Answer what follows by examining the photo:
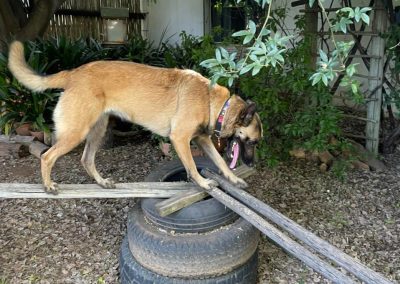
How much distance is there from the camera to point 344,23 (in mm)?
1723

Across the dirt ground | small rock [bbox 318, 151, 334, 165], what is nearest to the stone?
small rock [bbox 318, 151, 334, 165]

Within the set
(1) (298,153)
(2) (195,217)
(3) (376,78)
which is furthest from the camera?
(1) (298,153)

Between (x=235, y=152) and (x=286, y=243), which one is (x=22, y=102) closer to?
(x=235, y=152)

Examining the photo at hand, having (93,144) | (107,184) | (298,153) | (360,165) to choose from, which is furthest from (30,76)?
(360,165)

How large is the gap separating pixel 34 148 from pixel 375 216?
3738 millimetres

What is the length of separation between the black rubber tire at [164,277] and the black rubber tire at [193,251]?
25 millimetres

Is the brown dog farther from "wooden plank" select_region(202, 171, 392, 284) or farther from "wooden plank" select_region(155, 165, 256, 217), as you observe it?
"wooden plank" select_region(202, 171, 392, 284)

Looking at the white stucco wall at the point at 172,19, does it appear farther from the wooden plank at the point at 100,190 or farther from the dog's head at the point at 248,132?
the wooden plank at the point at 100,190

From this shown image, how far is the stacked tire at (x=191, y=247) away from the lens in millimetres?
2311

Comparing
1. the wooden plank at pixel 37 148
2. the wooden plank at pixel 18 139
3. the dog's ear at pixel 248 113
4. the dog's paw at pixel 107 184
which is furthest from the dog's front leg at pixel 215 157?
the wooden plank at pixel 18 139

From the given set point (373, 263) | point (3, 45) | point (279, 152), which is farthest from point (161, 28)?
point (373, 263)

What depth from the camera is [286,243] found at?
6.73 ft

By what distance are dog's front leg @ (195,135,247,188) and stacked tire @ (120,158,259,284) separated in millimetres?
443

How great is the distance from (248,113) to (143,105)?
76 centimetres
